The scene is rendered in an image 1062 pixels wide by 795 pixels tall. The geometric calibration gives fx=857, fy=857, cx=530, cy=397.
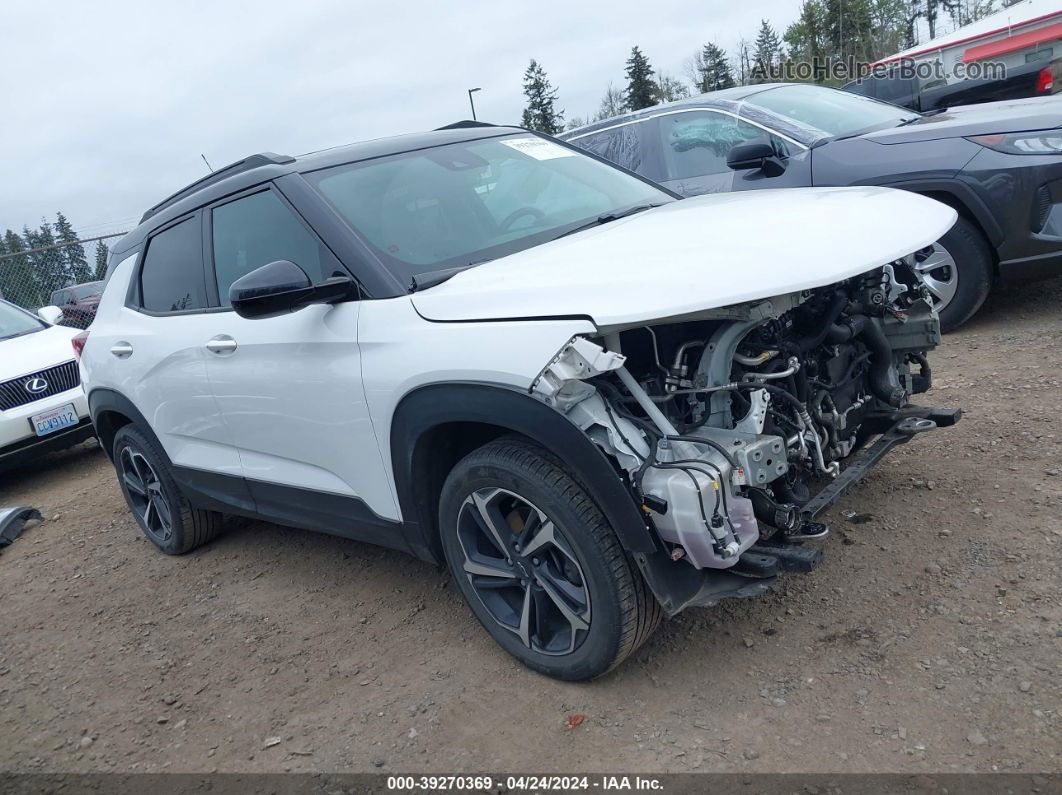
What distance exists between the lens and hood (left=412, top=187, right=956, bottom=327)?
230cm

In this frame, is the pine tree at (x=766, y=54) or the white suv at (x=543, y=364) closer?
the white suv at (x=543, y=364)

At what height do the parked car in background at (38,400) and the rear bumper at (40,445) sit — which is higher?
the parked car in background at (38,400)

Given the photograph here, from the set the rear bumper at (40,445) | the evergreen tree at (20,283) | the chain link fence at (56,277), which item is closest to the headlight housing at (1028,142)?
the rear bumper at (40,445)

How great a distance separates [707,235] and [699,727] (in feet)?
4.91

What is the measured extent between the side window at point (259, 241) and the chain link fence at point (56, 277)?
1213 centimetres

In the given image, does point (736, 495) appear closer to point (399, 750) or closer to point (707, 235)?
point (707, 235)

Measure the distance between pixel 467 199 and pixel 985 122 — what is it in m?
3.70

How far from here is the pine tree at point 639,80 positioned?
4619 cm

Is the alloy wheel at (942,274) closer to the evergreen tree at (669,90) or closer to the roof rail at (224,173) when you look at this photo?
the roof rail at (224,173)

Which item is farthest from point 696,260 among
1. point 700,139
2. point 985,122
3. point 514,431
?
point 700,139

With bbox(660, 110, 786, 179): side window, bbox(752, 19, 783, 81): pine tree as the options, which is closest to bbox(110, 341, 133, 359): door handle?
bbox(660, 110, 786, 179): side window

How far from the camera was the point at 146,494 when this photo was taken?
4.82 m

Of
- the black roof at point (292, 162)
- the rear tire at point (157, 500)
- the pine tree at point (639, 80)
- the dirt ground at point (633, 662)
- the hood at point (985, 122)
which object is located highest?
the pine tree at point (639, 80)

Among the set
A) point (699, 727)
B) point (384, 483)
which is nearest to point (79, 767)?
point (384, 483)
